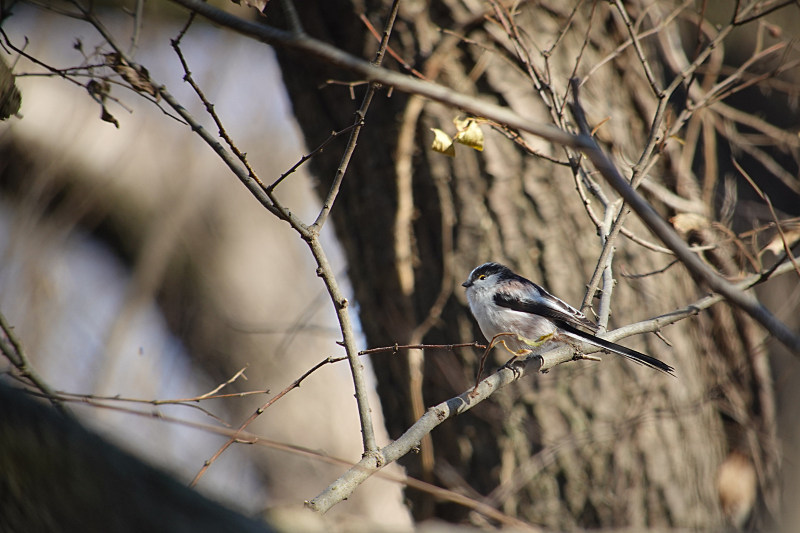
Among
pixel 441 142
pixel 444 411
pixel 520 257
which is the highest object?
pixel 520 257

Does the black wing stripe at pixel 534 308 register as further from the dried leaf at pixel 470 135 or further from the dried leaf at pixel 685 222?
the dried leaf at pixel 470 135

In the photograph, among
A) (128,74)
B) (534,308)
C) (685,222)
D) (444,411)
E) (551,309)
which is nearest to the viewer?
(444,411)

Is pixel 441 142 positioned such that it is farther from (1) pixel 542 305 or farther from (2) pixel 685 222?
(1) pixel 542 305

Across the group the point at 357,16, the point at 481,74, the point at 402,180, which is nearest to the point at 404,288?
the point at 402,180

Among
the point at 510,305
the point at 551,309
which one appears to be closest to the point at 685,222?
the point at 551,309

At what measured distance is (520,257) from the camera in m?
4.22

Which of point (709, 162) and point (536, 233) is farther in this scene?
point (709, 162)

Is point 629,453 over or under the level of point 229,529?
over

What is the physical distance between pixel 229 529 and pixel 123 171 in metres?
6.10

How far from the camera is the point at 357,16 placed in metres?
4.13

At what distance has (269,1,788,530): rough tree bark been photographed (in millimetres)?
4148

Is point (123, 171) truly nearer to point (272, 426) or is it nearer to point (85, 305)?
point (85, 305)

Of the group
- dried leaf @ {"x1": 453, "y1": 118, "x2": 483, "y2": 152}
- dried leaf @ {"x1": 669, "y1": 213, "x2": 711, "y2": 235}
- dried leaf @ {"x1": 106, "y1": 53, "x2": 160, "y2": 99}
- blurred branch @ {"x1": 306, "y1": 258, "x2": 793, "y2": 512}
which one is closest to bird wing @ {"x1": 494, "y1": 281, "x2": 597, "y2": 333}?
dried leaf @ {"x1": 669, "y1": 213, "x2": 711, "y2": 235}

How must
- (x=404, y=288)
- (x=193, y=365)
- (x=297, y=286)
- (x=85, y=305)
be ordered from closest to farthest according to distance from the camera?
(x=404, y=288), (x=85, y=305), (x=193, y=365), (x=297, y=286)
